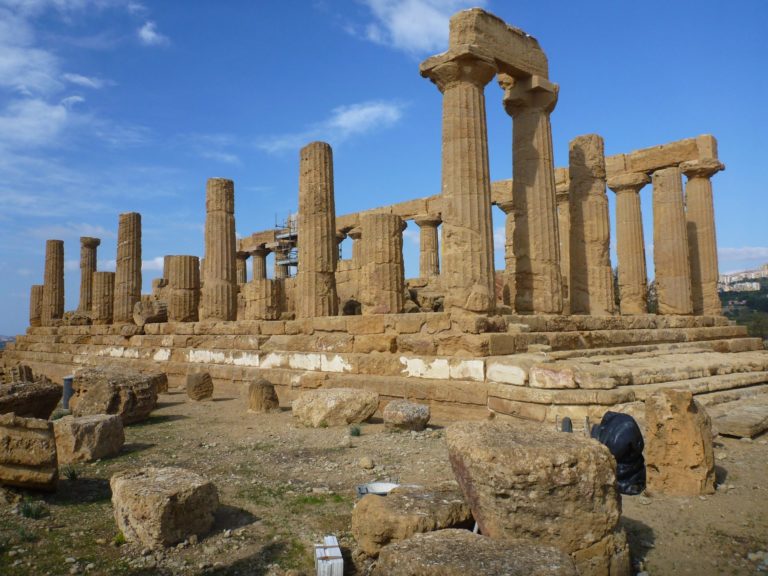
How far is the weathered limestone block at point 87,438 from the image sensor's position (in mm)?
5766

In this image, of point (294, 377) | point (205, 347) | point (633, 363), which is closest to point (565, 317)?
point (633, 363)

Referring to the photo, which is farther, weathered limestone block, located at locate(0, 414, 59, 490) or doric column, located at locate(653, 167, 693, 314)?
doric column, located at locate(653, 167, 693, 314)

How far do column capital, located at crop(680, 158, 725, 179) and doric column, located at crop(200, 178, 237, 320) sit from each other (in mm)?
12505

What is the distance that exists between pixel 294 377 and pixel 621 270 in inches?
356

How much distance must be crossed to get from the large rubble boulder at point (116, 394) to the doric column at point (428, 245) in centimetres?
1251

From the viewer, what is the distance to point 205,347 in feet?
44.3

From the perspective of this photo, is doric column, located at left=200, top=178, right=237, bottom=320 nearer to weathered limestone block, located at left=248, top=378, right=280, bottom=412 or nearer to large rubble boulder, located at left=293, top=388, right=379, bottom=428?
weathered limestone block, located at left=248, top=378, right=280, bottom=412

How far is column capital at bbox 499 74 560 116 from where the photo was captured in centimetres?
1041

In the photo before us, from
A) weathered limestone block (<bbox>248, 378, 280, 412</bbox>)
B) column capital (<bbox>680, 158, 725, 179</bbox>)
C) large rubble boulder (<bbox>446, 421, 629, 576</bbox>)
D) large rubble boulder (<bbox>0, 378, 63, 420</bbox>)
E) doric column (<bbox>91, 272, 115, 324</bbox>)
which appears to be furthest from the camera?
doric column (<bbox>91, 272, 115, 324</bbox>)

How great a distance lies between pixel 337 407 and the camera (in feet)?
24.5

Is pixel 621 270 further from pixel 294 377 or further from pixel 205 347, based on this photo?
pixel 205 347

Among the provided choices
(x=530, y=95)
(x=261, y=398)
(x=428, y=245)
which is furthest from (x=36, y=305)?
(x=530, y=95)

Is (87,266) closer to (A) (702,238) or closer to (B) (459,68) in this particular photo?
(B) (459,68)

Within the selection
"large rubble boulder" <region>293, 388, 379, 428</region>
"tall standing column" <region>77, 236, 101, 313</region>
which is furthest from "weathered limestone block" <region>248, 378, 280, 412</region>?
"tall standing column" <region>77, 236, 101, 313</region>
